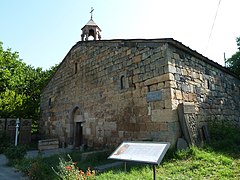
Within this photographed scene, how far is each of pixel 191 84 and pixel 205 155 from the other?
2.59 m

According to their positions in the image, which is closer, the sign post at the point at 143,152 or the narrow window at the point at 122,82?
the sign post at the point at 143,152

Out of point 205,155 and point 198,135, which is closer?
point 205,155

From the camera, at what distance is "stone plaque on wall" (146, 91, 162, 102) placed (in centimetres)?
603

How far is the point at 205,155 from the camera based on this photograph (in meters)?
5.00

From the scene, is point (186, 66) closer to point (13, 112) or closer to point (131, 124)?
point (131, 124)

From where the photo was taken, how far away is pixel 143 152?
3.44 m

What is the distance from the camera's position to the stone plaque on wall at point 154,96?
603cm

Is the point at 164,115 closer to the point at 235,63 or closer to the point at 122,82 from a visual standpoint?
the point at 122,82

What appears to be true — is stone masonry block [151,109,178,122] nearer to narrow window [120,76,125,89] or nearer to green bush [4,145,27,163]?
narrow window [120,76,125,89]

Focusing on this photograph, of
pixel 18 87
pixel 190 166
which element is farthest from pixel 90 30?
pixel 18 87

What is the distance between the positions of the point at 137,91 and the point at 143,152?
142 inches

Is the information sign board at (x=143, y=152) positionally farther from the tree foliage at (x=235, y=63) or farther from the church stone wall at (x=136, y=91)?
the tree foliage at (x=235, y=63)

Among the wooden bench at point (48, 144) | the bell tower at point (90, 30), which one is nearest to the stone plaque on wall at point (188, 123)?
the bell tower at point (90, 30)

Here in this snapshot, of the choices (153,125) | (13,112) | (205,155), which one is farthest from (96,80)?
(13,112)
